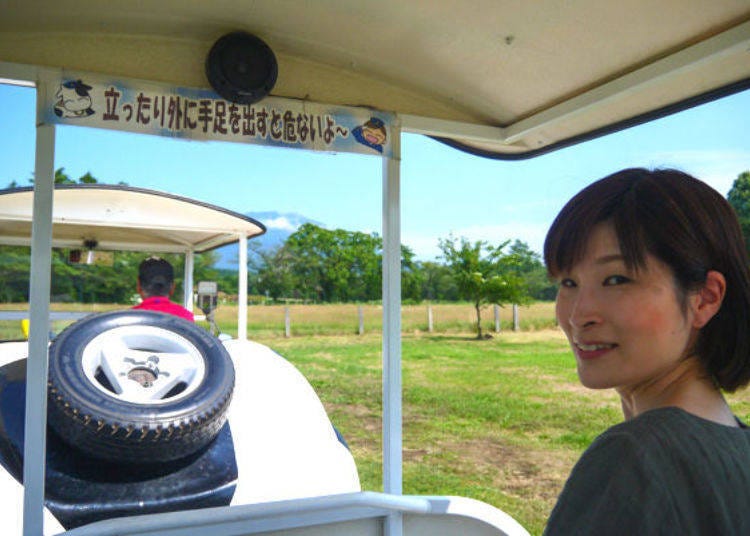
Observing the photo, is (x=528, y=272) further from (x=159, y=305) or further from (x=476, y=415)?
(x=159, y=305)

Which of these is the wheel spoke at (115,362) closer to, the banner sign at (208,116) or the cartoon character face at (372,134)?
the banner sign at (208,116)

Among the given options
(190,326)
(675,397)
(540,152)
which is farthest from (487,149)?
(675,397)

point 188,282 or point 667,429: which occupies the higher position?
point 188,282

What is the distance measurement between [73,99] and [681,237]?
6.56ft

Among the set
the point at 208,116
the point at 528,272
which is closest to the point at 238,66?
the point at 208,116

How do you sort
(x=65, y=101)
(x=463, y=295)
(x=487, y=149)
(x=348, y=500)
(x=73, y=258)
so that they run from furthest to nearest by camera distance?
(x=463, y=295) → (x=73, y=258) → (x=487, y=149) → (x=65, y=101) → (x=348, y=500)

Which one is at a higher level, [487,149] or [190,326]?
[487,149]

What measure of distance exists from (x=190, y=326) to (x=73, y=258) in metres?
2.26

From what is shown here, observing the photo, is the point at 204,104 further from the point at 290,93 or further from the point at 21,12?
the point at 21,12

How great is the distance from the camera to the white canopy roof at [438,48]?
1.98 meters

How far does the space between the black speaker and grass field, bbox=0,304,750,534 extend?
4633mm

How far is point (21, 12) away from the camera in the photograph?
1.94m

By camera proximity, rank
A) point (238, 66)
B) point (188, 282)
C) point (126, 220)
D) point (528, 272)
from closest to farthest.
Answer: point (238, 66) → point (126, 220) → point (188, 282) → point (528, 272)

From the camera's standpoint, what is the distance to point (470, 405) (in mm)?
10844
